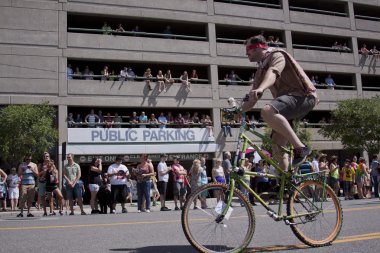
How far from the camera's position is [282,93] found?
476 centimetres

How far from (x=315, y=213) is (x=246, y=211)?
3.03 feet

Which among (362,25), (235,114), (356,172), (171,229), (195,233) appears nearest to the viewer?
(195,233)

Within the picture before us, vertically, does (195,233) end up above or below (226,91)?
below

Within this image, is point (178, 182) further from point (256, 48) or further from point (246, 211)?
point (246, 211)

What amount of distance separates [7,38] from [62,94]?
475 centimetres

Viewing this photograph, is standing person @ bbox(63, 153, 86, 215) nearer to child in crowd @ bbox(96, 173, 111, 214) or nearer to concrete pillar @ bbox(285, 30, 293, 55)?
child in crowd @ bbox(96, 173, 111, 214)

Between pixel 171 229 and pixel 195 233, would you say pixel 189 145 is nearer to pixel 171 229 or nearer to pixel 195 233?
pixel 171 229

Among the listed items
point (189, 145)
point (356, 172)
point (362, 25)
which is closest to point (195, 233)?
point (356, 172)

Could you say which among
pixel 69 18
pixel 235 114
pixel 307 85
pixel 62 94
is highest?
pixel 69 18

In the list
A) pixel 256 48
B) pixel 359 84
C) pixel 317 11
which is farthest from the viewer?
pixel 317 11

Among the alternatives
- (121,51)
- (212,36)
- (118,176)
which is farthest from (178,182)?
(212,36)

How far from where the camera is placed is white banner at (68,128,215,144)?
2614cm

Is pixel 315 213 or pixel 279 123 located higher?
pixel 279 123

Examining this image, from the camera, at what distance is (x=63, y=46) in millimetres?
27828
